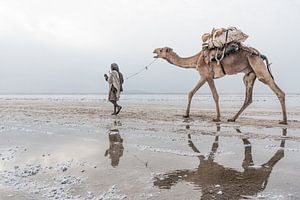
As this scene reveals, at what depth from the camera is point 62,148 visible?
776cm

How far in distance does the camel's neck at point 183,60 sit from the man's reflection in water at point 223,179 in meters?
8.33

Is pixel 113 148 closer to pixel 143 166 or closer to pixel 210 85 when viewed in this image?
pixel 143 166

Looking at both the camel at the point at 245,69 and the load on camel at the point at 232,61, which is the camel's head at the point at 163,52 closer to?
the camel at the point at 245,69

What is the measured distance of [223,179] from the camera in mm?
5172

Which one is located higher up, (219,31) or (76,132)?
(219,31)

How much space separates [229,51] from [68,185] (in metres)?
9.22

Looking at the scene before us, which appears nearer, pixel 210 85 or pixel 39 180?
pixel 39 180

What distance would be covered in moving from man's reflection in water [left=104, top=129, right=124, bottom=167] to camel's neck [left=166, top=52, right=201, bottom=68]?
552 cm

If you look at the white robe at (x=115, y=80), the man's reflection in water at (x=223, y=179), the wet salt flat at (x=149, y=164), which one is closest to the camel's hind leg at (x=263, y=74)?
the wet salt flat at (x=149, y=164)

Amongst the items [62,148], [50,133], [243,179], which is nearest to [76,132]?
[50,133]

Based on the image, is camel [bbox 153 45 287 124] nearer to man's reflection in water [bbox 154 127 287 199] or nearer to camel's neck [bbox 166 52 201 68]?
camel's neck [bbox 166 52 201 68]

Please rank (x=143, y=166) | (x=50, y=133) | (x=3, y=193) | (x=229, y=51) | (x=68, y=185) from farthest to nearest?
(x=229, y=51) < (x=50, y=133) < (x=143, y=166) < (x=68, y=185) < (x=3, y=193)

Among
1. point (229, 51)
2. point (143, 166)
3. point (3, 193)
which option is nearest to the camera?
point (3, 193)

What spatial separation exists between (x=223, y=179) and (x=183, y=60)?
Answer: 32.8 ft
